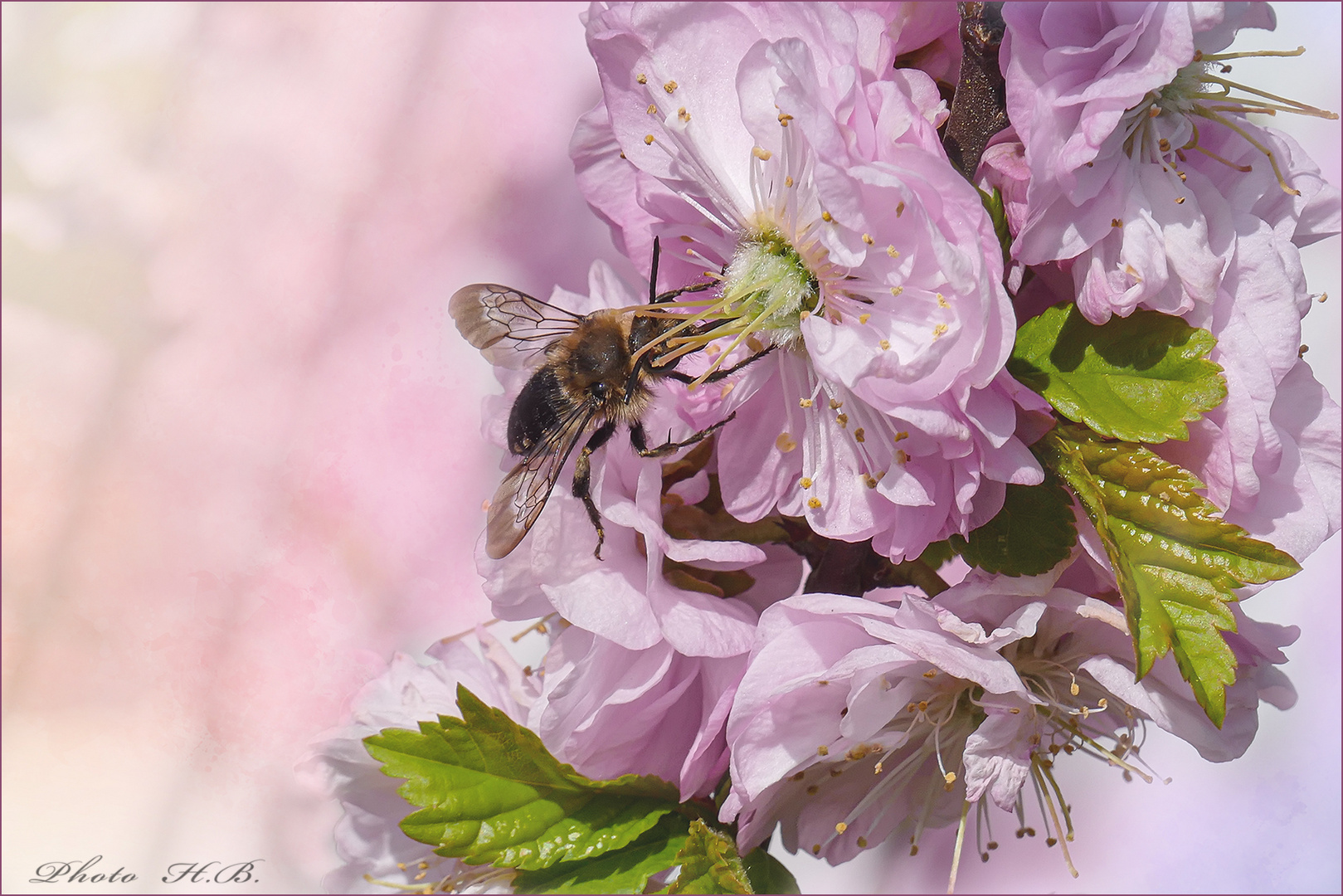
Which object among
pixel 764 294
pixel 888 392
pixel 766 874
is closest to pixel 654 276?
pixel 764 294

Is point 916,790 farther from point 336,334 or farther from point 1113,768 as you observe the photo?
point 336,334

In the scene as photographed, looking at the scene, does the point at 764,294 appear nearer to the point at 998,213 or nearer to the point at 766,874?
the point at 998,213

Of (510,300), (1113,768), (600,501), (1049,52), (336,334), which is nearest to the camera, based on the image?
(1049,52)

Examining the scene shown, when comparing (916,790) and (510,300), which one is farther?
(510,300)

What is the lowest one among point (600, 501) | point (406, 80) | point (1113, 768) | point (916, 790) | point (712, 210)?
point (1113, 768)

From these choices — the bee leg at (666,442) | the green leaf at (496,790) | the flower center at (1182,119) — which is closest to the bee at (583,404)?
the bee leg at (666,442)

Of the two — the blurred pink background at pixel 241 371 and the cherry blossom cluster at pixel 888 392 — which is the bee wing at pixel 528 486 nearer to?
the cherry blossom cluster at pixel 888 392

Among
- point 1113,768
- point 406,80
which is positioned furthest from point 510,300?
point 1113,768
